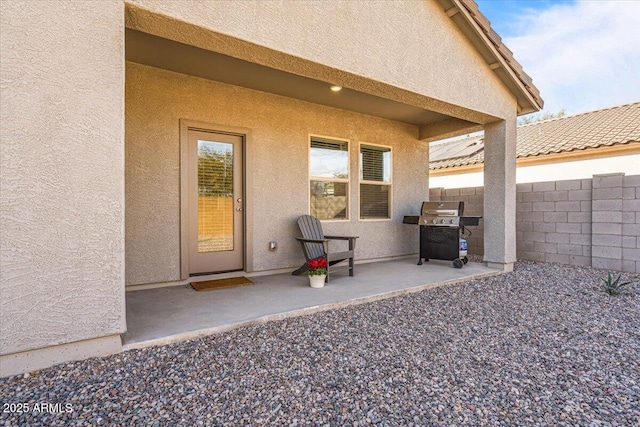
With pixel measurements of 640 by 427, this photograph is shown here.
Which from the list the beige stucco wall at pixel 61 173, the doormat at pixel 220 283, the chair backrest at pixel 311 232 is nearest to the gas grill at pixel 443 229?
the chair backrest at pixel 311 232

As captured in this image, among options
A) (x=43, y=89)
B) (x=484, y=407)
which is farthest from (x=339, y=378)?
(x=43, y=89)

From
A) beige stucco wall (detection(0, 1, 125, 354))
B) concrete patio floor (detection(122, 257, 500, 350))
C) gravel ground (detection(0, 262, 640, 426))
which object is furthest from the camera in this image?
concrete patio floor (detection(122, 257, 500, 350))

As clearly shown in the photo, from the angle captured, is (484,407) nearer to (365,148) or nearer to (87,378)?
(87,378)

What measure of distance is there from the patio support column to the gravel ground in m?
2.28

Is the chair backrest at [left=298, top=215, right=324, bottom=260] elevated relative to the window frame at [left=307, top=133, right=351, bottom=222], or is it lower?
lower

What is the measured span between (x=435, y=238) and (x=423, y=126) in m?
2.41

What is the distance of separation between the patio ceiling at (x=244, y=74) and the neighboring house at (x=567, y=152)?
4.24 m

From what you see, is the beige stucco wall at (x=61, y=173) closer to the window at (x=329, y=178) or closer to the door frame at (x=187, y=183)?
the door frame at (x=187, y=183)

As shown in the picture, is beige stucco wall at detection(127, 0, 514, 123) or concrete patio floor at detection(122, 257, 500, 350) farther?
concrete patio floor at detection(122, 257, 500, 350)

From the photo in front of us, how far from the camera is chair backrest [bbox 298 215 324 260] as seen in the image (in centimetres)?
492

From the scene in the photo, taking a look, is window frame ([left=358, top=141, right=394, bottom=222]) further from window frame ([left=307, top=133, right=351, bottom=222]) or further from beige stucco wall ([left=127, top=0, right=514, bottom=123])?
beige stucco wall ([left=127, top=0, right=514, bottom=123])

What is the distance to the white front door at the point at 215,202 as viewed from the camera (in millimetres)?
4660

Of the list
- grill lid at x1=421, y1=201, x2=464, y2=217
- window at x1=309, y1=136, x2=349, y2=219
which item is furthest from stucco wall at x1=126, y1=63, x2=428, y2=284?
grill lid at x1=421, y1=201, x2=464, y2=217

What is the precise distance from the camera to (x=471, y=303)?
4.00 metres
